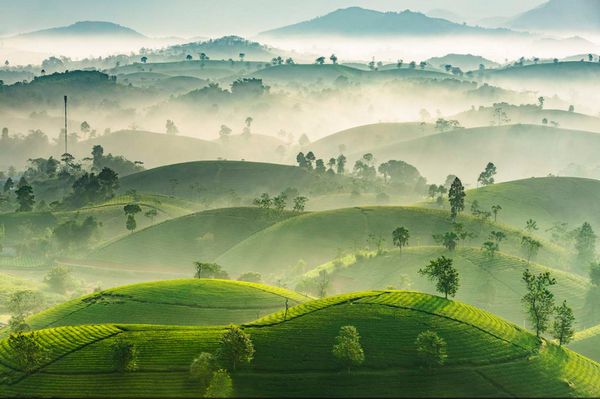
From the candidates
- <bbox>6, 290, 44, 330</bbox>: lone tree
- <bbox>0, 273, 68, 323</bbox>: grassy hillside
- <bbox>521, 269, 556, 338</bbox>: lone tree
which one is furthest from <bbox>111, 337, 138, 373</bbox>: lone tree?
<bbox>0, 273, 68, 323</bbox>: grassy hillside

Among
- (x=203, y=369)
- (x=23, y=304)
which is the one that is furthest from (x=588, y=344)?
(x=23, y=304)

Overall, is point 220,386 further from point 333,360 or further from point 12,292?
point 12,292

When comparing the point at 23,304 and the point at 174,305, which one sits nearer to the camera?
the point at 174,305

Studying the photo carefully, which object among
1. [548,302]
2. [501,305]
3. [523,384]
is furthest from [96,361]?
[501,305]

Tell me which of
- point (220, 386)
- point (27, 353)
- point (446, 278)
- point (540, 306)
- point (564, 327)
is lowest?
point (220, 386)

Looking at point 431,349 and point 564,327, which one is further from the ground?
point 431,349
